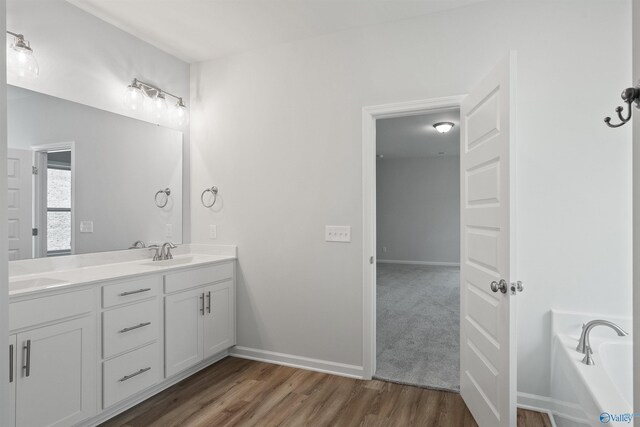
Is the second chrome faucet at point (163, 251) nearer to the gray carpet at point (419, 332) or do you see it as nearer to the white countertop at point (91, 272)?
the white countertop at point (91, 272)

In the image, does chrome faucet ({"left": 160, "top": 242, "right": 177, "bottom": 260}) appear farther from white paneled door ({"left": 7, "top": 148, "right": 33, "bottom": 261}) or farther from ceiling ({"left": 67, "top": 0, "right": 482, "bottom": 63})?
ceiling ({"left": 67, "top": 0, "right": 482, "bottom": 63})

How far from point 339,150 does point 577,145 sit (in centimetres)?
154

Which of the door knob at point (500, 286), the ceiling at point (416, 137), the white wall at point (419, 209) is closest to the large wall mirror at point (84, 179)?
the door knob at point (500, 286)

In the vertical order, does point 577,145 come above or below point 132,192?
above

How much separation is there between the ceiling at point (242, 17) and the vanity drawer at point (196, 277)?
1.84 meters

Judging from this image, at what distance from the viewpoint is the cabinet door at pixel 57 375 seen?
175 centimetres

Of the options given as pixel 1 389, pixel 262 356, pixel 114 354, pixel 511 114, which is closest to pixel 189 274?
pixel 114 354

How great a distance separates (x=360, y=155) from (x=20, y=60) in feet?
7.19

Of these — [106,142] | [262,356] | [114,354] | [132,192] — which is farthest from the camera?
[262,356]

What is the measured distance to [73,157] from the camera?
2.48 m

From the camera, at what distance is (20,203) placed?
2217 mm

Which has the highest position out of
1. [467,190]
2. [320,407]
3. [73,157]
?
[73,157]

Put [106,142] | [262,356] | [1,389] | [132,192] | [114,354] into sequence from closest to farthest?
[1,389] < [114,354] < [106,142] < [132,192] < [262,356]

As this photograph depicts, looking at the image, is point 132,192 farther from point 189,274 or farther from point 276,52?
point 276,52
